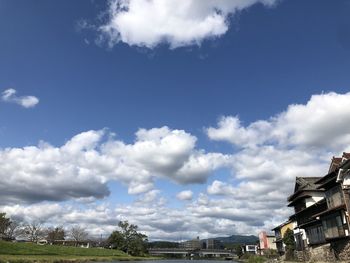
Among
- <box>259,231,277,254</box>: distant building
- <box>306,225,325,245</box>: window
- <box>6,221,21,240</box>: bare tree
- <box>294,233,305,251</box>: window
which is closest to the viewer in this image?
<box>306,225,325,245</box>: window

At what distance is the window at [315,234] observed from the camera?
59.8 metres

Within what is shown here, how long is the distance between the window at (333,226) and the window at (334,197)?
1553 mm

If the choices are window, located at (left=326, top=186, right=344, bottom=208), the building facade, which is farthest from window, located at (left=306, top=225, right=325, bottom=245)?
window, located at (left=326, top=186, right=344, bottom=208)

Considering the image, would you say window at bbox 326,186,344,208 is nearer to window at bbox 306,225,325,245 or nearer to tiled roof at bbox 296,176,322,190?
window at bbox 306,225,325,245

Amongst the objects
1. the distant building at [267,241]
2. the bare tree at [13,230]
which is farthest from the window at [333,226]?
the bare tree at [13,230]

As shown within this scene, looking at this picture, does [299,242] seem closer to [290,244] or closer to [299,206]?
[290,244]

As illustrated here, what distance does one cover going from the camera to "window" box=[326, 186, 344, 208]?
51031 mm

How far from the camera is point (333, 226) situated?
176 feet

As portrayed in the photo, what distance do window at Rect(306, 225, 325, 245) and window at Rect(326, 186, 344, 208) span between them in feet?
22.2

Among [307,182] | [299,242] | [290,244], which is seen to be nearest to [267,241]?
[290,244]

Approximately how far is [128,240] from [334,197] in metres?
149

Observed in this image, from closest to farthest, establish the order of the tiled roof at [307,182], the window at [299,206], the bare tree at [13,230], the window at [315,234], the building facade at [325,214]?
1. the building facade at [325,214]
2. the window at [315,234]
3. the tiled roof at [307,182]
4. the window at [299,206]
5. the bare tree at [13,230]

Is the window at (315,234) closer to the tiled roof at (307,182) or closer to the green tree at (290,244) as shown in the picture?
the tiled roof at (307,182)

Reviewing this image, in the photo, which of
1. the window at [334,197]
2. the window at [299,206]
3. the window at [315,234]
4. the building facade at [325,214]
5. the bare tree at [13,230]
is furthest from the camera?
the bare tree at [13,230]
